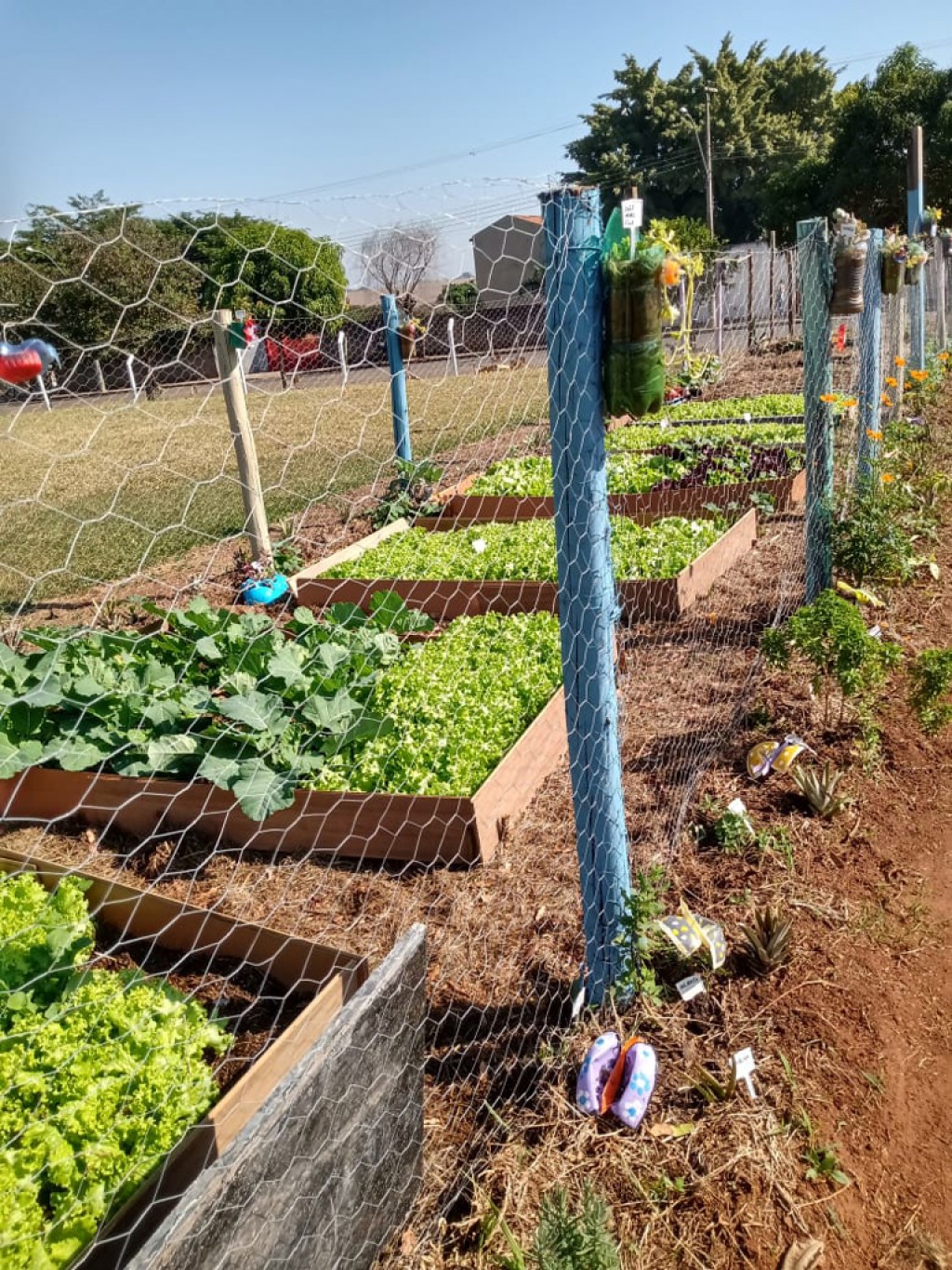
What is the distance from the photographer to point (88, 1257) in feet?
5.71

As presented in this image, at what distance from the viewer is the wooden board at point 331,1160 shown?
1.39 m

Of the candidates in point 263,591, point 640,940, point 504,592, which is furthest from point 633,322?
point 263,591

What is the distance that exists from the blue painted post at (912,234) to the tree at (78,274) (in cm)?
958

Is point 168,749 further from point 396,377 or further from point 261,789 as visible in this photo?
point 396,377

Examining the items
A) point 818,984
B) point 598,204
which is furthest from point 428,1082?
point 598,204

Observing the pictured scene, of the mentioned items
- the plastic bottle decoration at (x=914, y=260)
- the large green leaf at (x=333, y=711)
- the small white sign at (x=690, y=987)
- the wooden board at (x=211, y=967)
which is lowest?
the small white sign at (x=690, y=987)

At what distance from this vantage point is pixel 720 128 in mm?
46188

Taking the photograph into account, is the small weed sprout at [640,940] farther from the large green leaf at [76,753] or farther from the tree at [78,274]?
the large green leaf at [76,753]

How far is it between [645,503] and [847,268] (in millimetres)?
2618

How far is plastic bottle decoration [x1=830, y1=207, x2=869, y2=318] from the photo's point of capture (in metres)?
4.57

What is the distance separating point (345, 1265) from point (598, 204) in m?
2.24

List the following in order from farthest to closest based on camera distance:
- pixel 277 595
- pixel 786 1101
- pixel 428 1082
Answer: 1. pixel 277 595
2. pixel 428 1082
3. pixel 786 1101

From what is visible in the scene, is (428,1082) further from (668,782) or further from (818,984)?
(668,782)

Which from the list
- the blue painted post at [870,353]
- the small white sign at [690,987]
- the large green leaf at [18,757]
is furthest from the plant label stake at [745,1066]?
the blue painted post at [870,353]
